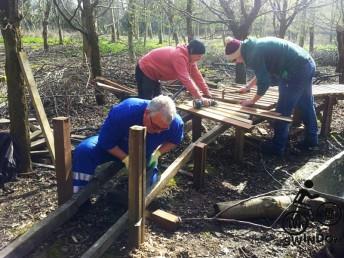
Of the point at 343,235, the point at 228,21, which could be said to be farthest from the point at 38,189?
the point at 228,21

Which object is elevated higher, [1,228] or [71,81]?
[71,81]

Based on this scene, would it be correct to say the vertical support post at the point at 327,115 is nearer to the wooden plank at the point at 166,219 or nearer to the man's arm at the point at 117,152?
the wooden plank at the point at 166,219

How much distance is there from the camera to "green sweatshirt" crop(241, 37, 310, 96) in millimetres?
4949

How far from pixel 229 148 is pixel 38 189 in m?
2.85

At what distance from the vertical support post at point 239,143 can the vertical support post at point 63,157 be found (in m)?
2.60

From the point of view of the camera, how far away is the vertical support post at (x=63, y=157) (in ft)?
10.8

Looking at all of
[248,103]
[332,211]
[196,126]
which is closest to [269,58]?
[248,103]

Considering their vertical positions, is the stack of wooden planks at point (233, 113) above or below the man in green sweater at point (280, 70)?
below

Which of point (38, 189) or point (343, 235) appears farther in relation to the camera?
point (38, 189)

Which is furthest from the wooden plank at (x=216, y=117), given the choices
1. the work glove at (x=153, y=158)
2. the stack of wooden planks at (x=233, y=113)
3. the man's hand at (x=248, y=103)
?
the work glove at (x=153, y=158)

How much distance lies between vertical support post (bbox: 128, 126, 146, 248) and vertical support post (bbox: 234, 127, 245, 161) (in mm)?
2427

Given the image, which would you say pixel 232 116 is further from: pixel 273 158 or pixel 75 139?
pixel 75 139

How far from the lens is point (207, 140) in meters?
5.05

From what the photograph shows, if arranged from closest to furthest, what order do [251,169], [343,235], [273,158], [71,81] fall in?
[343,235] → [251,169] → [273,158] → [71,81]
